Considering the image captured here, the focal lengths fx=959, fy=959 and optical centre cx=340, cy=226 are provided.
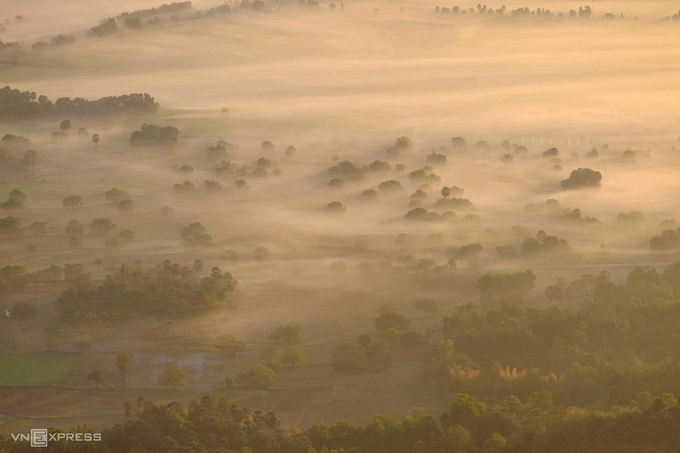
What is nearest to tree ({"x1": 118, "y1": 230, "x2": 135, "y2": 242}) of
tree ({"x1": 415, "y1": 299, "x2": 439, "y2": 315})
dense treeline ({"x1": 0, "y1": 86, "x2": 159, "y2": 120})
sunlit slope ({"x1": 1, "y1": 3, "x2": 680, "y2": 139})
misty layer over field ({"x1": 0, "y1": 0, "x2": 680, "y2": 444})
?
misty layer over field ({"x1": 0, "y1": 0, "x2": 680, "y2": 444})

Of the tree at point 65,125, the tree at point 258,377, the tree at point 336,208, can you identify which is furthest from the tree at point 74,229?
the tree at point 65,125

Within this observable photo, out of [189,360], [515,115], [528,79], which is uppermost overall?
[528,79]

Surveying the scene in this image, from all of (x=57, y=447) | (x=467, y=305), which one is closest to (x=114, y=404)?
(x=57, y=447)

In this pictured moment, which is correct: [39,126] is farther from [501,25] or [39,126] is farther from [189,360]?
[501,25]

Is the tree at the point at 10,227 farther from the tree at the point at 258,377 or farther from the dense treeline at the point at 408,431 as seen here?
the dense treeline at the point at 408,431

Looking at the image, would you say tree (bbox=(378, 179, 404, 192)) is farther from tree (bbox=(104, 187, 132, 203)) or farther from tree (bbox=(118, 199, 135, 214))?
tree (bbox=(104, 187, 132, 203))
